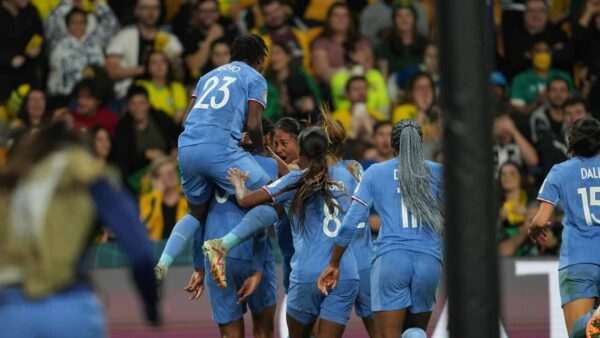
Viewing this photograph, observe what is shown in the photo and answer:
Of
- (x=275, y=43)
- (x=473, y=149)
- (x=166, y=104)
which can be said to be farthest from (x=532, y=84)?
(x=473, y=149)

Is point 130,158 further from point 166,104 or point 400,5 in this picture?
point 400,5

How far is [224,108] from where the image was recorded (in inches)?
372

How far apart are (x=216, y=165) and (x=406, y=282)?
1561mm

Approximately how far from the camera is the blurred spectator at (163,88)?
15656 mm

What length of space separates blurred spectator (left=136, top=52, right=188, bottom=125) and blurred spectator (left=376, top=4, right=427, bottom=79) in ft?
8.09

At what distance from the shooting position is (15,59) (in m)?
16.1

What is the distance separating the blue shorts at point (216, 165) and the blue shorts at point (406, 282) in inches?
43.7

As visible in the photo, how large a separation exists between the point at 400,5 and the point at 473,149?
12.4m

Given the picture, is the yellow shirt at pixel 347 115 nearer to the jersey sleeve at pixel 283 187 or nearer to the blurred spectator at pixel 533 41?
the blurred spectator at pixel 533 41

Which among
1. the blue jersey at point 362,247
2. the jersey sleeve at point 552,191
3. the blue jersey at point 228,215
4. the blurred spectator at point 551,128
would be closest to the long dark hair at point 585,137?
the jersey sleeve at point 552,191

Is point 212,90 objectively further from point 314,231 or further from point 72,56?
point 72,56

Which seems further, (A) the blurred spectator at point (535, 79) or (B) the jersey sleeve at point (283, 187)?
(A) the blurred spectator at point (535, 79)

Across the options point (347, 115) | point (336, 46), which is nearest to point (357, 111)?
point (347, 115)

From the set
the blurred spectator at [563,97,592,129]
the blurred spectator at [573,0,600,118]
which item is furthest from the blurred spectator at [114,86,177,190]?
the blurred spectator at [573,0,600,118]
